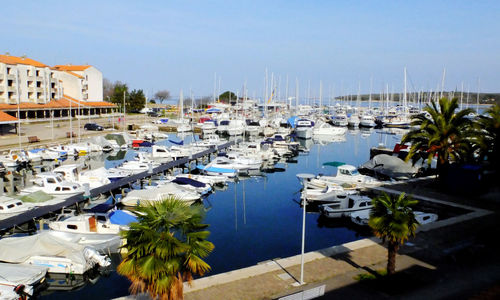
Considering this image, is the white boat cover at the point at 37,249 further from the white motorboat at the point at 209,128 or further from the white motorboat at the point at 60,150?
the white motorboat at the point at 209,128

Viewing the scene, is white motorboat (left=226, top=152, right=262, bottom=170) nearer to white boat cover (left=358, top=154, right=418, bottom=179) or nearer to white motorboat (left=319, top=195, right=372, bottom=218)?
white boat cover (left=358, top=154, right=418, bottom=179)

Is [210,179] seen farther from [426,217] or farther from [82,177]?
[426,217]

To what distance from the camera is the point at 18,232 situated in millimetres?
28234

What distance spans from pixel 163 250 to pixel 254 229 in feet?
68.1

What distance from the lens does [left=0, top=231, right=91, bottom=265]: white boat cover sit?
21.4 meters

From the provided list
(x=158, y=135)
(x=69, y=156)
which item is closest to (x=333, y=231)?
(x=69, y=156)

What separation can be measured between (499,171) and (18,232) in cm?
2972

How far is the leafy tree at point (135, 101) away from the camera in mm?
123750

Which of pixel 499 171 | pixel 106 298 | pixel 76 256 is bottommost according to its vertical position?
pixel 106 298

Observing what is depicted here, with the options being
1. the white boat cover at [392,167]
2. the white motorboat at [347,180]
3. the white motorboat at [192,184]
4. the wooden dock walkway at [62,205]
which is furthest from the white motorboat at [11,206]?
the white boat cover at [392,167]

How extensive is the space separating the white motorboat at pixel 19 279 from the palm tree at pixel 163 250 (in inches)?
377

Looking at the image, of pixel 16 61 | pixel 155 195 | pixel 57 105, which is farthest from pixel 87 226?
pixel 16 61

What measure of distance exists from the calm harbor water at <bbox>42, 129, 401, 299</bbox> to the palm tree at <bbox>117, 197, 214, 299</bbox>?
10.5m

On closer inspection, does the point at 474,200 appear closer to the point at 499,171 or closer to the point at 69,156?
the point at 499,171
